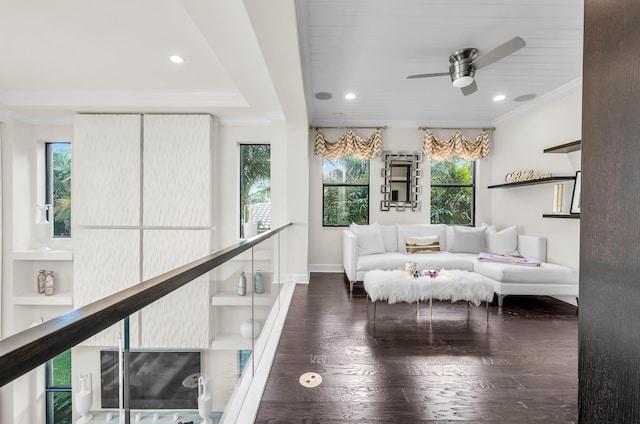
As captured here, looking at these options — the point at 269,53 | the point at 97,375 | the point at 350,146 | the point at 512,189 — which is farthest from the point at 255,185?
the point at 97,375

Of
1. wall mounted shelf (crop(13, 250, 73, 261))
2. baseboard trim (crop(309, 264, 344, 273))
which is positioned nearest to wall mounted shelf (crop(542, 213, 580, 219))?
baseboard trim (crop(309, 264, 344, 273))

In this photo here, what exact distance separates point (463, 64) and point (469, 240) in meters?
2.66

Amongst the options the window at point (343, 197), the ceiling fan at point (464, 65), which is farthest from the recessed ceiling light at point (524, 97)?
the window at point (343, 197)

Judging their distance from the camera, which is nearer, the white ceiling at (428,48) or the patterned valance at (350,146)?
the white ceiling at (428,48)

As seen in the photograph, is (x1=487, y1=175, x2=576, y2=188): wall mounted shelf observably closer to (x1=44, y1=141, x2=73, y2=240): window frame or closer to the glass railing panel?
the glass railing panel

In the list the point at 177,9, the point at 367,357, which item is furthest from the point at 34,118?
the point at 367,357

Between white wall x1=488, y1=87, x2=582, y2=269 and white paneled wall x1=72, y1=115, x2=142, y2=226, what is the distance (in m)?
5.61

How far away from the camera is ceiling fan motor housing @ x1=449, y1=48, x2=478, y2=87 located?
2879 millimetres

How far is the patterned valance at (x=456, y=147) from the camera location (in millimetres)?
5172

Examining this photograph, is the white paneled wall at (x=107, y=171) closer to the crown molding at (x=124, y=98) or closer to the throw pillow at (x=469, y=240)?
the crown molding at (x=124, y=98)

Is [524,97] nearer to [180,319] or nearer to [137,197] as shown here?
[180,319]

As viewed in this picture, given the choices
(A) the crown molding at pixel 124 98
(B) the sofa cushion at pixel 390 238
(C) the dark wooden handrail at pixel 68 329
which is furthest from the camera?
(B) the sofa cushion at pixel 390 238

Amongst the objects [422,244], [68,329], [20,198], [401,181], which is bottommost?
[422,244]

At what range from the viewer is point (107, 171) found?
179 inches
